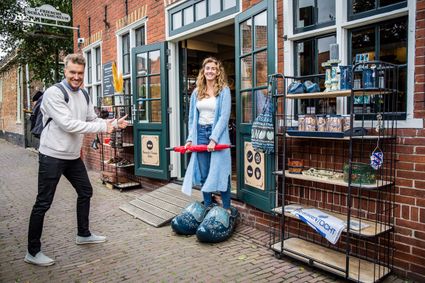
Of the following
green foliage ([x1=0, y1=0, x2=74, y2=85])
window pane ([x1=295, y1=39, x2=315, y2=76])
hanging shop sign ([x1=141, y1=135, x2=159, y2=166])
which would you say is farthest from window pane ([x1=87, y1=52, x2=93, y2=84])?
window pane ([x1=295, y1=39, x2=315, y2=76])

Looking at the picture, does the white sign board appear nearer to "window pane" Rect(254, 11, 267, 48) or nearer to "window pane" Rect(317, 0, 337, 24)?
"window pane" Rect(254, 11, 267, 48)

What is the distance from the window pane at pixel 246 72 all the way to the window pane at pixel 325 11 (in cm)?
100

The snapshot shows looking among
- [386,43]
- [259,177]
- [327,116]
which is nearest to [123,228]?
[259,177]

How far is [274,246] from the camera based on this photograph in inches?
142

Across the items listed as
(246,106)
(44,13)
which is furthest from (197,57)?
(44,13)

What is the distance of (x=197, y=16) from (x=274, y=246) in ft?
11.1

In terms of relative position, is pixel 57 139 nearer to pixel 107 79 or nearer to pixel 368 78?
pixel 368 78

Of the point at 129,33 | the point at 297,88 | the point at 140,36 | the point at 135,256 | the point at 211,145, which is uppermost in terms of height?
the point at 129,33

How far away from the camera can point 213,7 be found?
4.96 meters

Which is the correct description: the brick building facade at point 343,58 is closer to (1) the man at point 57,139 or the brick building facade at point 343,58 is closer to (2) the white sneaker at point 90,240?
(2) the white sneaker at point 90,240

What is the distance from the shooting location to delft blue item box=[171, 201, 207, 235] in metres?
4.17

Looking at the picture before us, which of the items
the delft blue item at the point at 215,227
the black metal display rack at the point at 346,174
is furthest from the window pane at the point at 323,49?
the delft blue item at the point at 215,227

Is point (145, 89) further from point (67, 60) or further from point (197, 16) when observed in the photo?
point (67, 60)

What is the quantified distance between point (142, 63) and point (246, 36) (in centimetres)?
265
